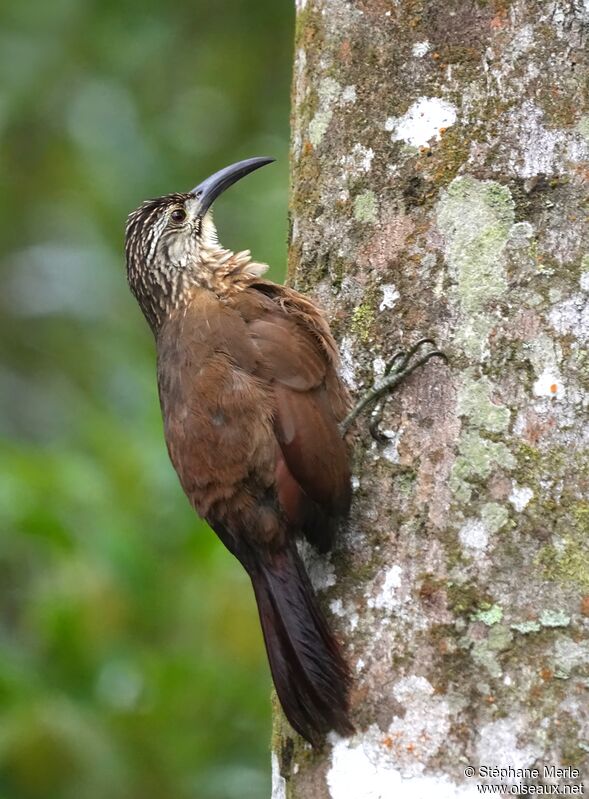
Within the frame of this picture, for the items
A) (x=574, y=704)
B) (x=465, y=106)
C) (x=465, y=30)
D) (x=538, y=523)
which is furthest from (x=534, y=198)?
(x=574, y=704)

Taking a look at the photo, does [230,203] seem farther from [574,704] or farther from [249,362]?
[574,704]

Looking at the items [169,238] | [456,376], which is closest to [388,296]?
[456,376]

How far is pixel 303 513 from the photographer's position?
3012 millimetres

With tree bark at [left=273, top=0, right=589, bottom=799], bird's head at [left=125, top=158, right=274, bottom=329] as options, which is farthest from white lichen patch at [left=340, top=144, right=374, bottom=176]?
bird's head at [left=125, top=158, right=274, bottom=329]

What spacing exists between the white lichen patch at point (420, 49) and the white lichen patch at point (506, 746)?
1651 millimetres

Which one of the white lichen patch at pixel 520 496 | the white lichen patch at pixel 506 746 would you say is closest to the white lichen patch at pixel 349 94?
the white lichen patch at pixel 520 496

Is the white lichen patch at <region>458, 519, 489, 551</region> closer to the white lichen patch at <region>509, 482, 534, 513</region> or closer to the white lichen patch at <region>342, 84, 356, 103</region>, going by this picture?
the white lichen patch at <region>509, 482, 534, 513</region>

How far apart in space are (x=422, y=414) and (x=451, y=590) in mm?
441

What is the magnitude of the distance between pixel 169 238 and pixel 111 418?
120 cm

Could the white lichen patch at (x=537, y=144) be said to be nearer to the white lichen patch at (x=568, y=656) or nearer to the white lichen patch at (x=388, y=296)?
the white lichen patch at (x=388, y=296)

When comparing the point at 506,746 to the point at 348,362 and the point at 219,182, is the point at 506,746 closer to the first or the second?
the point at 348,362

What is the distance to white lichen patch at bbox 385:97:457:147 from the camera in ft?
9.80

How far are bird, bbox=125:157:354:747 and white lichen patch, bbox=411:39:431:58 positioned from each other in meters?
0.70

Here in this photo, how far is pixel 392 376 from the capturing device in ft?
9.53
